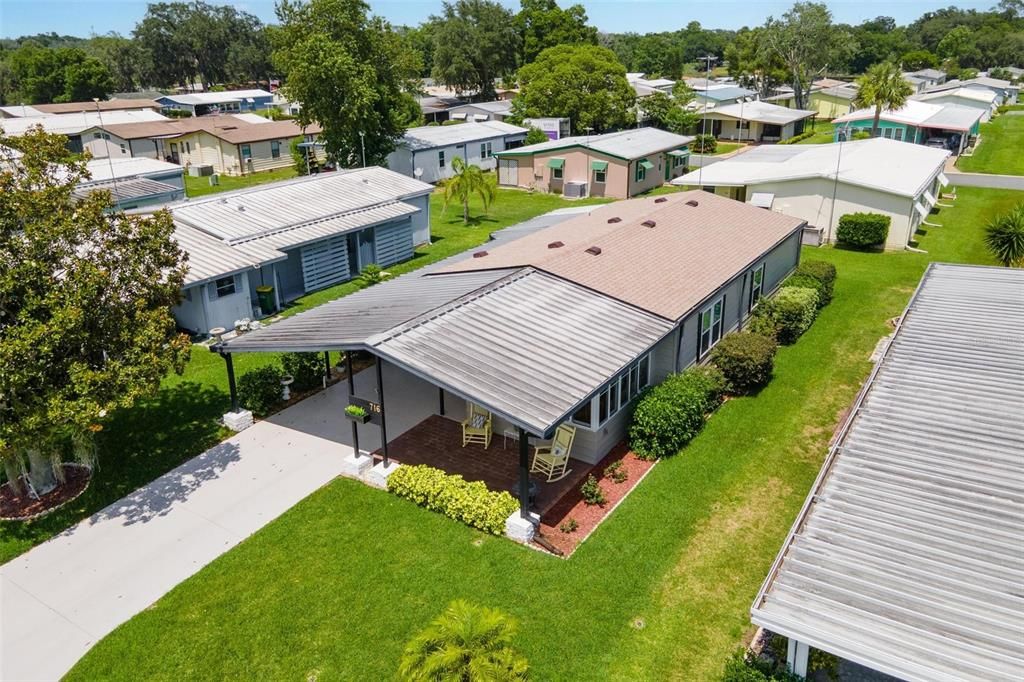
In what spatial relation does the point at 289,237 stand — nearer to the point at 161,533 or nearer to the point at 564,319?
the point at 564,319

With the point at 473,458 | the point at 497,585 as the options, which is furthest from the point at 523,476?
the point at 473,458

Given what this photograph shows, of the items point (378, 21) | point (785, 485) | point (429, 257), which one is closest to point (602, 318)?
point (785, 485)

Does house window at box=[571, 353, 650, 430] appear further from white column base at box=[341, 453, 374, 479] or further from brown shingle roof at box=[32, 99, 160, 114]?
brown shingle roof at box=[32, 99, 160, 114]

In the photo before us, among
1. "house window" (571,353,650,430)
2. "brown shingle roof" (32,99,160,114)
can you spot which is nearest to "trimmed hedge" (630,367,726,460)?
"house window" (571,353,650,430)

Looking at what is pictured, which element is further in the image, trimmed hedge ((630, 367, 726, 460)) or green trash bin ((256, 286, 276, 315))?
green trash bin ((256, 286, 276, 315))

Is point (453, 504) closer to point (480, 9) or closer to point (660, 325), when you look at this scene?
point (660, 325)

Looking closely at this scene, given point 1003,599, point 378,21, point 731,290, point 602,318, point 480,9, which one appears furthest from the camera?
point 480,9
